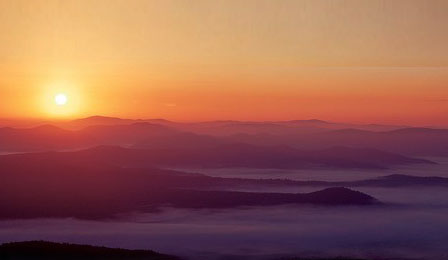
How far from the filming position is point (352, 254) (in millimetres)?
83312

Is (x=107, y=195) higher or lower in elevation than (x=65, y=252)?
higher

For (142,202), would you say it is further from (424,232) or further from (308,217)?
(424,232)

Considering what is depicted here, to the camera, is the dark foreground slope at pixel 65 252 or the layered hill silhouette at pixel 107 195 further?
the layered hill silhouette at pixel 107 195

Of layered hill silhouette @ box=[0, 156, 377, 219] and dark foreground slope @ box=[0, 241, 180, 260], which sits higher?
layered hill silhouette @ box=[0, 156, 377, 219]

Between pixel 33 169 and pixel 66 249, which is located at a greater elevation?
pixel 33 169

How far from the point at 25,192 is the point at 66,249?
9515 cm

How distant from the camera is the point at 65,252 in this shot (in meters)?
71.4

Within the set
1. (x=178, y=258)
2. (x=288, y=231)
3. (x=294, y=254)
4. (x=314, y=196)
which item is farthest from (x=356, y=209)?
(x=178, y=258)

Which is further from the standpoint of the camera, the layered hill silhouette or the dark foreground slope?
the layered hill silhouette

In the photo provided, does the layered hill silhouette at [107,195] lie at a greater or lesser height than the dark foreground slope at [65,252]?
greater

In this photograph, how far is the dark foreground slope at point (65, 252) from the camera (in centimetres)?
6938

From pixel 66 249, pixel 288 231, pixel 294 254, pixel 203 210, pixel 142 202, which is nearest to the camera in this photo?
pixel 66 249

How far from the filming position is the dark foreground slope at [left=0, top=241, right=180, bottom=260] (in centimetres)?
6938

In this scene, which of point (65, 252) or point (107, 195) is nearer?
point (65, 252)
